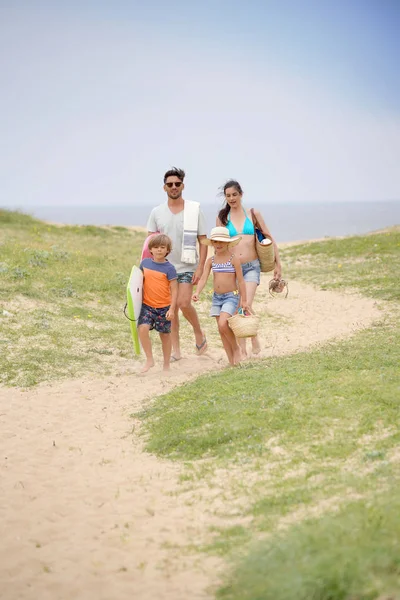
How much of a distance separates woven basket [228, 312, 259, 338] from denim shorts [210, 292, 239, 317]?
0.24 metres

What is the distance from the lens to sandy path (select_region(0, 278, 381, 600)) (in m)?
4.88

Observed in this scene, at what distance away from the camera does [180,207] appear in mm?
10086

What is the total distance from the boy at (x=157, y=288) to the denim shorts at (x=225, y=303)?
523 mm

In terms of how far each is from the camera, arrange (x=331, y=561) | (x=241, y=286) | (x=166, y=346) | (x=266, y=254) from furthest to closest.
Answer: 1. (x=166, y=346)
2. (x=266, y=254)
3. (x=241, y=286)
4. (x=331, y=561)

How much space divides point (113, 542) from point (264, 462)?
1.45 metres

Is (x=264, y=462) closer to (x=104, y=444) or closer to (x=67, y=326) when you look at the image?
(x=104, y=444)

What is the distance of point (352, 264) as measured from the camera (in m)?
20.5

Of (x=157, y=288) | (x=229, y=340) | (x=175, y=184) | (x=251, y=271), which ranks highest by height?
(x=175, y=184)

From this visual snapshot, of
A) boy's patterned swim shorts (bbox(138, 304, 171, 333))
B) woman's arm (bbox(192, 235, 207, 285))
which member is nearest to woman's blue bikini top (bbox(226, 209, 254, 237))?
woman's arm (bbox(192, 235, 207, 285))

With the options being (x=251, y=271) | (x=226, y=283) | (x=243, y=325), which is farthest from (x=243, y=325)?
(x=251, y=271)

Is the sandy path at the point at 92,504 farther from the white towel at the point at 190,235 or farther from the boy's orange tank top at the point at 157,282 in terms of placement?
the white towel at the point at 190,235

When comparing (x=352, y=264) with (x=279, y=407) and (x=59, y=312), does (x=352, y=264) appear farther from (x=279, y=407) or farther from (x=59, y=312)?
(x=279, y=407)

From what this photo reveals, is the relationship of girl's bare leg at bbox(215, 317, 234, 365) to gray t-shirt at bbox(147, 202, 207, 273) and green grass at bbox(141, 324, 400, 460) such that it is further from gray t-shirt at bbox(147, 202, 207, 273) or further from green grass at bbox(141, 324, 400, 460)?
gray t-shirt at bbox(147, 202, 207, 273)

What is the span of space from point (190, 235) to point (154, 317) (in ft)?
3.83
